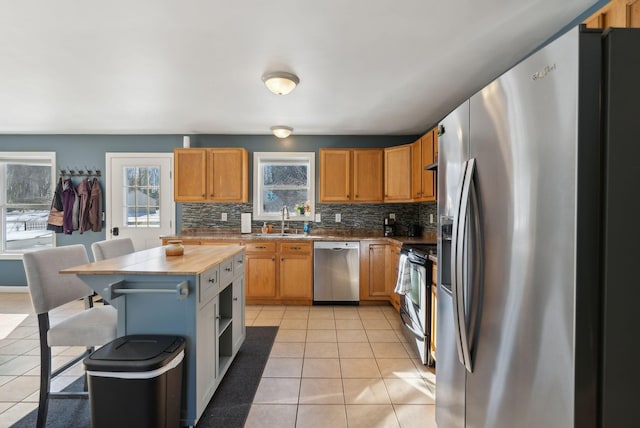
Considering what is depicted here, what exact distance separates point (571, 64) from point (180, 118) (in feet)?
13.3

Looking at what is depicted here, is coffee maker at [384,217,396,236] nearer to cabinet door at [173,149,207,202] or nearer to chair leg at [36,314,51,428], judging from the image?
cabinet door at [173,149,207,202]

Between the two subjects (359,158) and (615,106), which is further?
(359,158)

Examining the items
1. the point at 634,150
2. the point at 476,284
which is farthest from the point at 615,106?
the point at 476,284

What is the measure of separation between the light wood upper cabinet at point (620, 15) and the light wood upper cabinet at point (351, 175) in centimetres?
320

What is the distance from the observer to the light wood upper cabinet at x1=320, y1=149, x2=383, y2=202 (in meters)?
4.41

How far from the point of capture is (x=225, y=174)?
437 cm

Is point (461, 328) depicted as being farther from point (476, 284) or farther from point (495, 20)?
point (495, 20)

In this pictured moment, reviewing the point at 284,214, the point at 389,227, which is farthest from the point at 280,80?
the point at 389,227

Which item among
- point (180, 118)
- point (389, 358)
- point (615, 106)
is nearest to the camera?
point (615, 106)

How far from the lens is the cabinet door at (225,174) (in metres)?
4.36

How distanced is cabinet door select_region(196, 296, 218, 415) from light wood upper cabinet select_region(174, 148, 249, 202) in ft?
8.52

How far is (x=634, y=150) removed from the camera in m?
0.79

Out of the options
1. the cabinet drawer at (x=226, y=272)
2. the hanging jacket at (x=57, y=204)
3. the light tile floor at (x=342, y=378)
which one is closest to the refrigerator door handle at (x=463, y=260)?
the light tile floor at (x=342, y=378)

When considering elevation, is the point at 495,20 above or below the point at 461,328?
above
